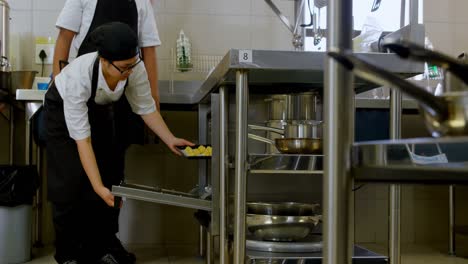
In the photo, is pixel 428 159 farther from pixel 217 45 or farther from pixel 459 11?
pixel 459 11

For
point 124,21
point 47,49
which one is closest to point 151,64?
point 124,21

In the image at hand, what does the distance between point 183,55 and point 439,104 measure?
2.78 meters

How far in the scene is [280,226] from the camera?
1.77m

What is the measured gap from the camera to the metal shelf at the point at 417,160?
0.42 m

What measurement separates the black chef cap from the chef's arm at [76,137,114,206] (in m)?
0.30

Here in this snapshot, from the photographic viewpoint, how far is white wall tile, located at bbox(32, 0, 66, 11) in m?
3.16

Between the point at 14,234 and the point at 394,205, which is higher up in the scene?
the point at 394,205

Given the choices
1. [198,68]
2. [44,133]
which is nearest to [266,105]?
[44,133]

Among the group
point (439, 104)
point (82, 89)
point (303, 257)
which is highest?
Answer: point (82, 89)

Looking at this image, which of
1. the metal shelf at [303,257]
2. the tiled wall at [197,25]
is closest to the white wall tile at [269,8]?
the tiled wall at [197,25]

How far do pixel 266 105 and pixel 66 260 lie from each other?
96 cm

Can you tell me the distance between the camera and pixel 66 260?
2352mm

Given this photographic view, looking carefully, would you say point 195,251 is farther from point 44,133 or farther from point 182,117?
point 44,133

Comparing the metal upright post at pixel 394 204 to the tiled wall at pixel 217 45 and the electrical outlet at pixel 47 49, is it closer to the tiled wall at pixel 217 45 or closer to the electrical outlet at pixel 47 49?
the tiled wall at pixel 217 45
